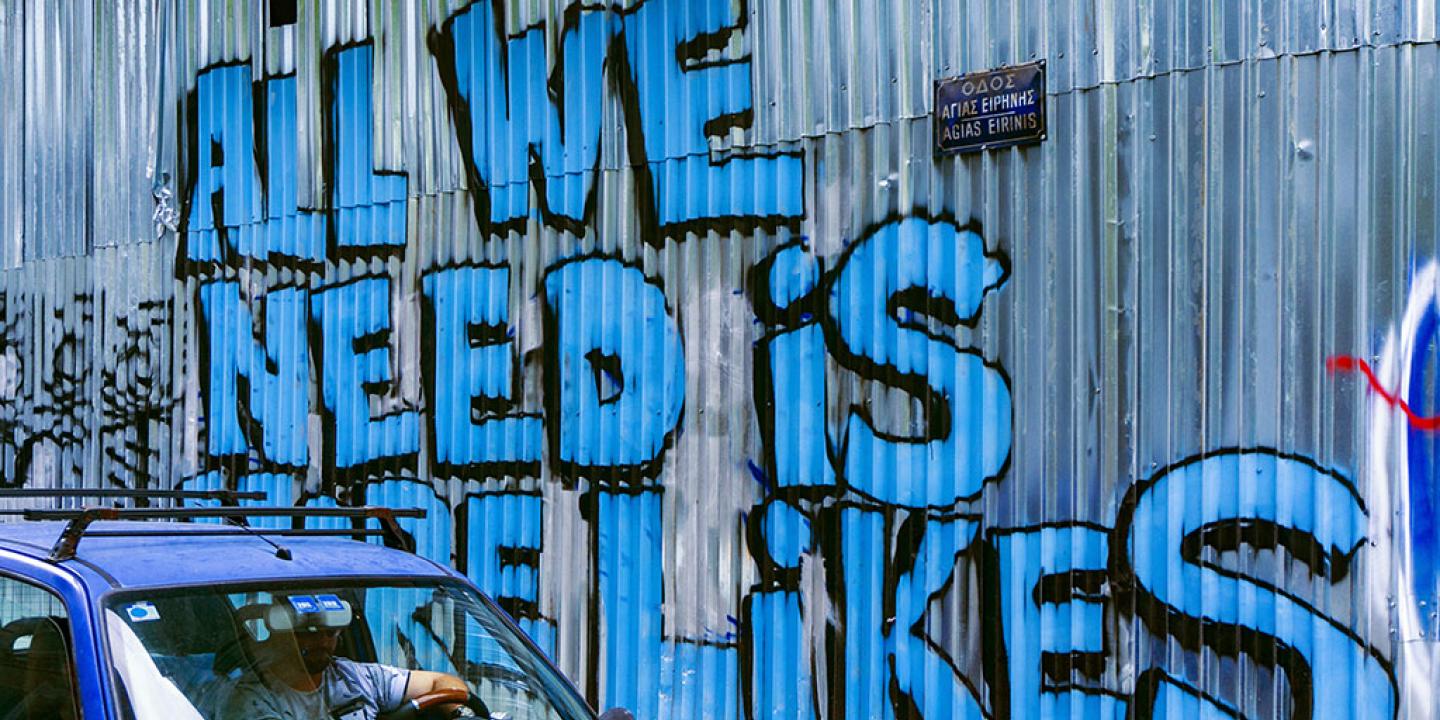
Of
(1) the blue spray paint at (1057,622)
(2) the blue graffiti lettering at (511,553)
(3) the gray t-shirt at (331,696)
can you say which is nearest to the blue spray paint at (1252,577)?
(1) the blue spray paint at (1057,622)

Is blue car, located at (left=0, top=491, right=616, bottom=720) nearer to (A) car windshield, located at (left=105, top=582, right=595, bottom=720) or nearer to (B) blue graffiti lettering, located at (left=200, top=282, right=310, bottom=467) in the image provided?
(A) car windshield, located at (left=105, top=582, right=595, bottom=720)

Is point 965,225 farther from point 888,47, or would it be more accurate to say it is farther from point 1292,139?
point 1292,139

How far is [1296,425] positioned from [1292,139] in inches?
41.9

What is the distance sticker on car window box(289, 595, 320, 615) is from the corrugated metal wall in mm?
356

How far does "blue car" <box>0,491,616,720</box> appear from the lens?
3643 millimetres

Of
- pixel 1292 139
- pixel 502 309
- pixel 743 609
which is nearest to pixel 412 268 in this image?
pixel 502 309

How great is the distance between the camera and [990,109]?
6484 millimetres

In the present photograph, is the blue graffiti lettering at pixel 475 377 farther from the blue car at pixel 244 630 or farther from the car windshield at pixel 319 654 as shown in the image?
the car windshield at pixel 319 654

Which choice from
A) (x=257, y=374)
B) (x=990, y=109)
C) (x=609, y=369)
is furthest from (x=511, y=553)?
(x=990, y=109)

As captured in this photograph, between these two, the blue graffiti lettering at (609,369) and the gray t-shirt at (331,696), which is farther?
the blue graffiti lettering at (609,369)

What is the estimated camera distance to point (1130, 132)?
610 cm

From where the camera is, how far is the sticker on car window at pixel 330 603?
13.5 ft

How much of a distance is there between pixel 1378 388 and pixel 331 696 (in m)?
3.76

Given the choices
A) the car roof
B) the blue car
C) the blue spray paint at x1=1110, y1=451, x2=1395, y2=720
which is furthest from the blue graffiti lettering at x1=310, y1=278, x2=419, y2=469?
the blue spray paint at x1=1110, y1=451, x2=1395, y2=720
